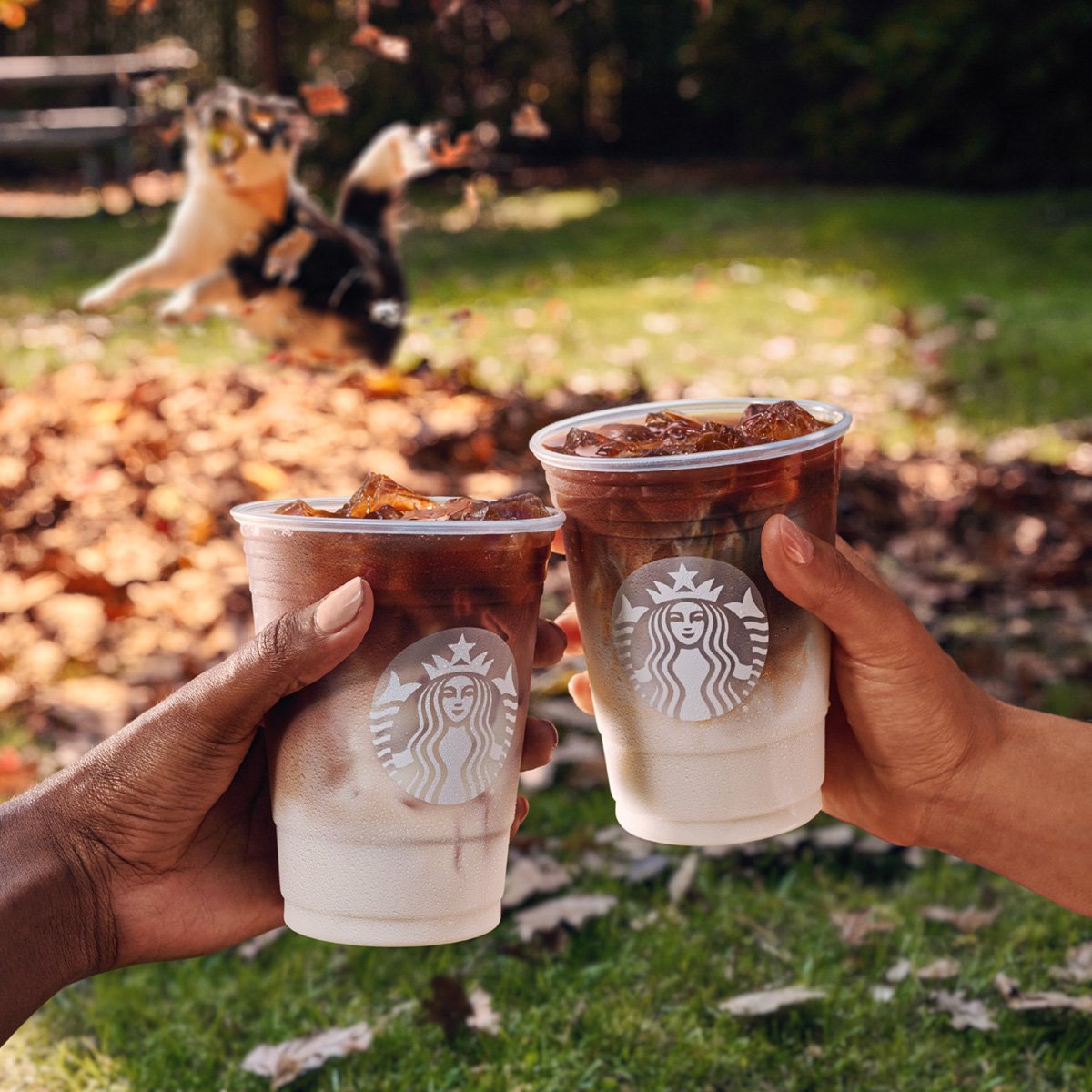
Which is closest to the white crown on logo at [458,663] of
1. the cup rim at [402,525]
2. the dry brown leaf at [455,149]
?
the cup rim at [402,525]

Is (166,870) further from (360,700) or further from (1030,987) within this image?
(1030,987)

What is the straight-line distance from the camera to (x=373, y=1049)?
2.27 metres

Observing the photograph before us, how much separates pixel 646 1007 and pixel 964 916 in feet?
2.23

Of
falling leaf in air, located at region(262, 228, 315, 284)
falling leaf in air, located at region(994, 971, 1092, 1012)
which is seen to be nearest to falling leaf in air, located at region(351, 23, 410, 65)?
falling leaf in air, located at region(262, 228, 315, 284)

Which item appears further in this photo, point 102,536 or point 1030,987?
point 102,536

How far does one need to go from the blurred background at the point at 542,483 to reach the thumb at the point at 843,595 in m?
0.90

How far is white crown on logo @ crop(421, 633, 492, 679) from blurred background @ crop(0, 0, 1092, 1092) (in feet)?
3.44

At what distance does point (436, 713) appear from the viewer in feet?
4.66

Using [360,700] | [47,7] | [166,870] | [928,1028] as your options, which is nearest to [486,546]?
[360,700]

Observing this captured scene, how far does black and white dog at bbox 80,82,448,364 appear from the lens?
3.42m

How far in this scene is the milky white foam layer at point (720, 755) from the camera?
1531mm

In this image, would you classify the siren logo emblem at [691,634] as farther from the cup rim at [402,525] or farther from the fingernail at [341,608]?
the fingernail at [341,608]

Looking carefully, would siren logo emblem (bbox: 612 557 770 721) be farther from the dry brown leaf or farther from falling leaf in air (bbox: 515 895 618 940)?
the dry brown leaf

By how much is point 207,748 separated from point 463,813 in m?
0.29
